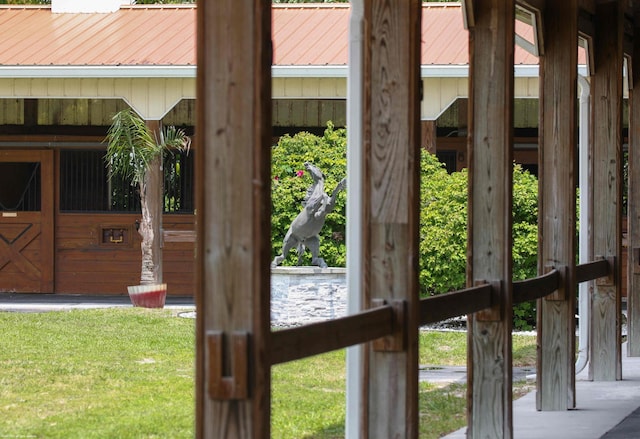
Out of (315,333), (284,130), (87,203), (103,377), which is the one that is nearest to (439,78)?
(284,130)

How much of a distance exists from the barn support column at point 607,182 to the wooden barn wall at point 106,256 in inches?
392

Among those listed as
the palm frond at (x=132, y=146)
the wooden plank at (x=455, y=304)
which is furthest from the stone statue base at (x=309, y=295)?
the wooden plank at (x=455, y=304)

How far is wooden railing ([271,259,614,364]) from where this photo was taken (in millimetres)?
4469

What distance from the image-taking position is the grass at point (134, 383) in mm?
8570

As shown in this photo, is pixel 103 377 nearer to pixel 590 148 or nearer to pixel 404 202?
pixel 590 148

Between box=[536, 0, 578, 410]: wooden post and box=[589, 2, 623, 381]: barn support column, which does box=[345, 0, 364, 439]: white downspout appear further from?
box=[589, 2, 623, 381]: barn support column

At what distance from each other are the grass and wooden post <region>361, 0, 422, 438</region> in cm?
266

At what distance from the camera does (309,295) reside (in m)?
15.2

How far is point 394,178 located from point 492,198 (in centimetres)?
166

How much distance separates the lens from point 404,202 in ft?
18.6

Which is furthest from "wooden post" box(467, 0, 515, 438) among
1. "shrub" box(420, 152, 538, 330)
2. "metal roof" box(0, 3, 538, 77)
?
"metal roof" box(0, 3, 538, 77)

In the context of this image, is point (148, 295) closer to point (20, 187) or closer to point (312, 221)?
point (312, 221)

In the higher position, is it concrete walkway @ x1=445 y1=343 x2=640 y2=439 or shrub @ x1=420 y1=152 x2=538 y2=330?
shrub @ x1=420 y1=152 x2=538 y2=330

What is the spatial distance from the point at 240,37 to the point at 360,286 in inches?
80.6
